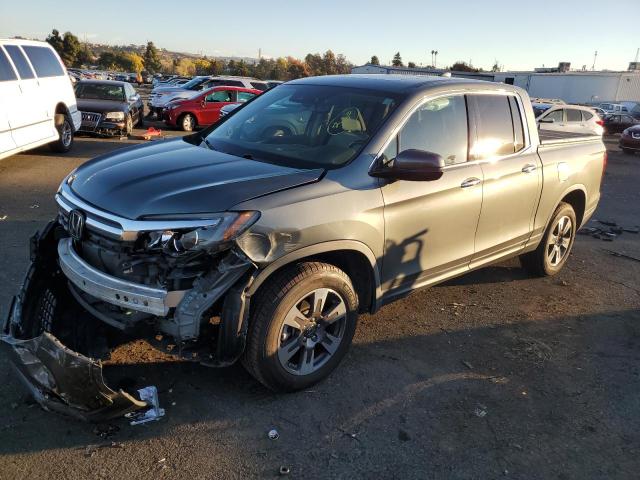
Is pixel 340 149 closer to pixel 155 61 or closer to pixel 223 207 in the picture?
pixel 223 207

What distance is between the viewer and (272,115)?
13.8 ft

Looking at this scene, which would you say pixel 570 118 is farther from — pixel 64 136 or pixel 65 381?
pixel 65 381

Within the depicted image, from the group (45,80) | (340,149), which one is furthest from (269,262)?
(45,80)

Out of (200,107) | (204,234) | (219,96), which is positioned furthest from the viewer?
(219,96)

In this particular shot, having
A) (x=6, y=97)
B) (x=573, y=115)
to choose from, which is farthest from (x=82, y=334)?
(x=573, y=115)

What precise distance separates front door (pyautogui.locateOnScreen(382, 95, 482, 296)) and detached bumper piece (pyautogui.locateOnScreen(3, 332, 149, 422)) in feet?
6.09

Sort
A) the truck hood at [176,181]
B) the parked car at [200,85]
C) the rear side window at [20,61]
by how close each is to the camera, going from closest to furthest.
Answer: the truck hood at [176,181]
the rear side window at [20,61]
the parked car at [200,85]

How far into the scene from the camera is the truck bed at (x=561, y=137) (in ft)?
16.6

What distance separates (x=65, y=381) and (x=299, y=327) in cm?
129

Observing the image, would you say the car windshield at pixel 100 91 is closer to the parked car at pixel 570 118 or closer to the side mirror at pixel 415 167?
the parked car at pixel 570 118

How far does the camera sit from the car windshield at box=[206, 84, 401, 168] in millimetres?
3529

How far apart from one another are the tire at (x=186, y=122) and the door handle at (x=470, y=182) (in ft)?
45.5

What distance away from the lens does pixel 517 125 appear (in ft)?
15.1

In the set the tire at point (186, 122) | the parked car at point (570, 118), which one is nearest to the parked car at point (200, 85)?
the tire at point (186, 122)
